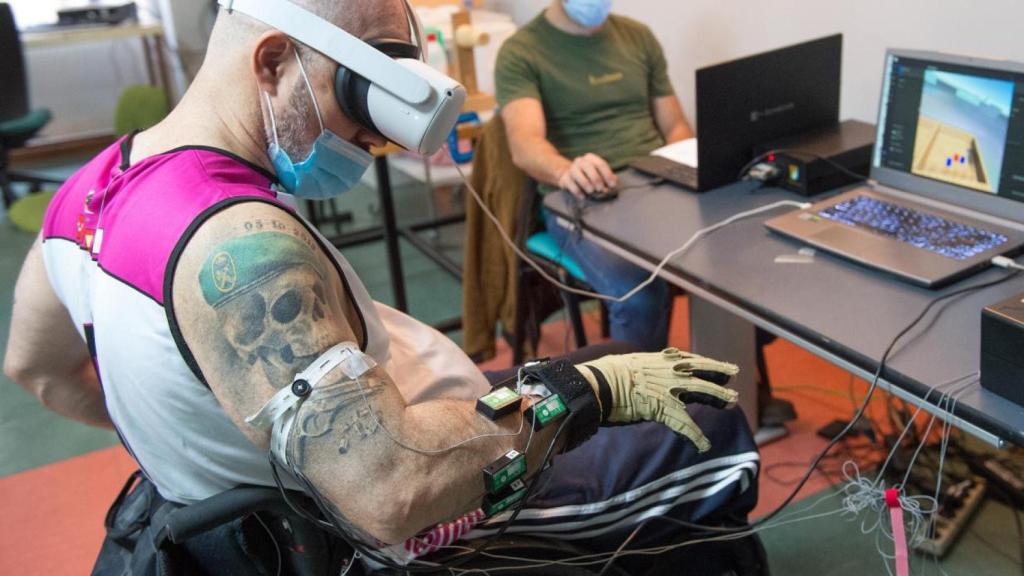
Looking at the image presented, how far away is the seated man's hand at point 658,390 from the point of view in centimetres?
110

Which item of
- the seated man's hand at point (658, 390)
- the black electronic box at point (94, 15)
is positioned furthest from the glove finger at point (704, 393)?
the black electronic box at point (94, 15)

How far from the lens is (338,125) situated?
1104 millimetres

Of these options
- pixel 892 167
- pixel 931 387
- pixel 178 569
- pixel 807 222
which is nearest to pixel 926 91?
pixel 892 167

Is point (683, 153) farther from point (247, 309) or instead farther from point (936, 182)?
point (247, 309)

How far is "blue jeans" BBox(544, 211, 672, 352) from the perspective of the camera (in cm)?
210

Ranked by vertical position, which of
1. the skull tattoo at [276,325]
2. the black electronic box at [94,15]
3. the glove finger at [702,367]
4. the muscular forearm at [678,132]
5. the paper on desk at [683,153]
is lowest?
the glove finger at [702,367]

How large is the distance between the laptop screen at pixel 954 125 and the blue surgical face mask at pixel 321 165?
1.04 meters

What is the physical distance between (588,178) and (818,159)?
456 mm

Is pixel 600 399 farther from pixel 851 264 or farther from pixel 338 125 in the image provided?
pixel 851 264

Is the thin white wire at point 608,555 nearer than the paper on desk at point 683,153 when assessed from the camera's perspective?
Yes

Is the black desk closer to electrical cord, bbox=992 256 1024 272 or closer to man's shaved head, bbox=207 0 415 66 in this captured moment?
electrical cord, bbox=992 256 1024 272

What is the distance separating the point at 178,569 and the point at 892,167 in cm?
Result: 142

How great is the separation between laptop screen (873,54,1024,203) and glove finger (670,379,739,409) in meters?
0.77

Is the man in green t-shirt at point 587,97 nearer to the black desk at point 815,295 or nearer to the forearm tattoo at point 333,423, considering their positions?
the black desk at point 815,295
